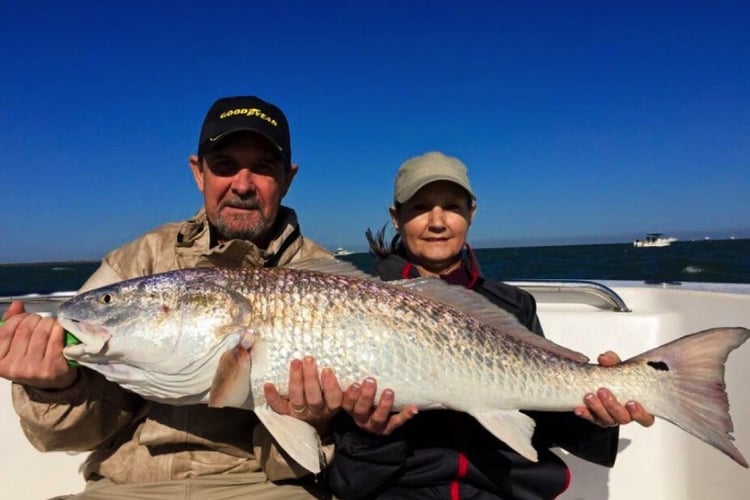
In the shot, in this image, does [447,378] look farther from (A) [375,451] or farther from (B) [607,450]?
(B) [607,450]

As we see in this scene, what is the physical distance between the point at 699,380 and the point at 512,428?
0.98 m

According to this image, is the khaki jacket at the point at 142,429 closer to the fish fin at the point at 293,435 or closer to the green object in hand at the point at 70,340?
the green object in hand at the point at 70,340

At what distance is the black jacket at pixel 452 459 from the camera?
109 inches

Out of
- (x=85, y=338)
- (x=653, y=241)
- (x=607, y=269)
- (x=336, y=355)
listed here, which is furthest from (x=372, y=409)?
(x=653, y=241)

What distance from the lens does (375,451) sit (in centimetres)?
274

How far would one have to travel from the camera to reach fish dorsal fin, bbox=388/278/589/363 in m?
2.86

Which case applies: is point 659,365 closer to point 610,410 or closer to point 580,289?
point 610,410

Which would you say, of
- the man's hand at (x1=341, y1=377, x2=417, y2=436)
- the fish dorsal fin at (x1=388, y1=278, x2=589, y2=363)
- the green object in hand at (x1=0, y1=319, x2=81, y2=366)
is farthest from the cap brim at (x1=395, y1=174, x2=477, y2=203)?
the green object in hand at (x1=0, y1=319, x2=81, y2=366)

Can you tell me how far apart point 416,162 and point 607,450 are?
7.17 ft

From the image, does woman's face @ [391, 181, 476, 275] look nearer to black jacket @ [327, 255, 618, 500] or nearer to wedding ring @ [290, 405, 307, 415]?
black jacket @ [327, 255, 618, 500]

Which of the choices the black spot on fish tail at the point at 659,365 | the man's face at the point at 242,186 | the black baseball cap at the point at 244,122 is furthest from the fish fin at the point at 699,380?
the black baseball cap at the point at 244,122

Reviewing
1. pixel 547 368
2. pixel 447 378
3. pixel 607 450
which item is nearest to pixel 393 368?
pixel 447 378

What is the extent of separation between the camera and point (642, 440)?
13.3 ft

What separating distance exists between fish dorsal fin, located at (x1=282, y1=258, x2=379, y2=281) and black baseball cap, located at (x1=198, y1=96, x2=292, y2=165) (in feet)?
2.95
